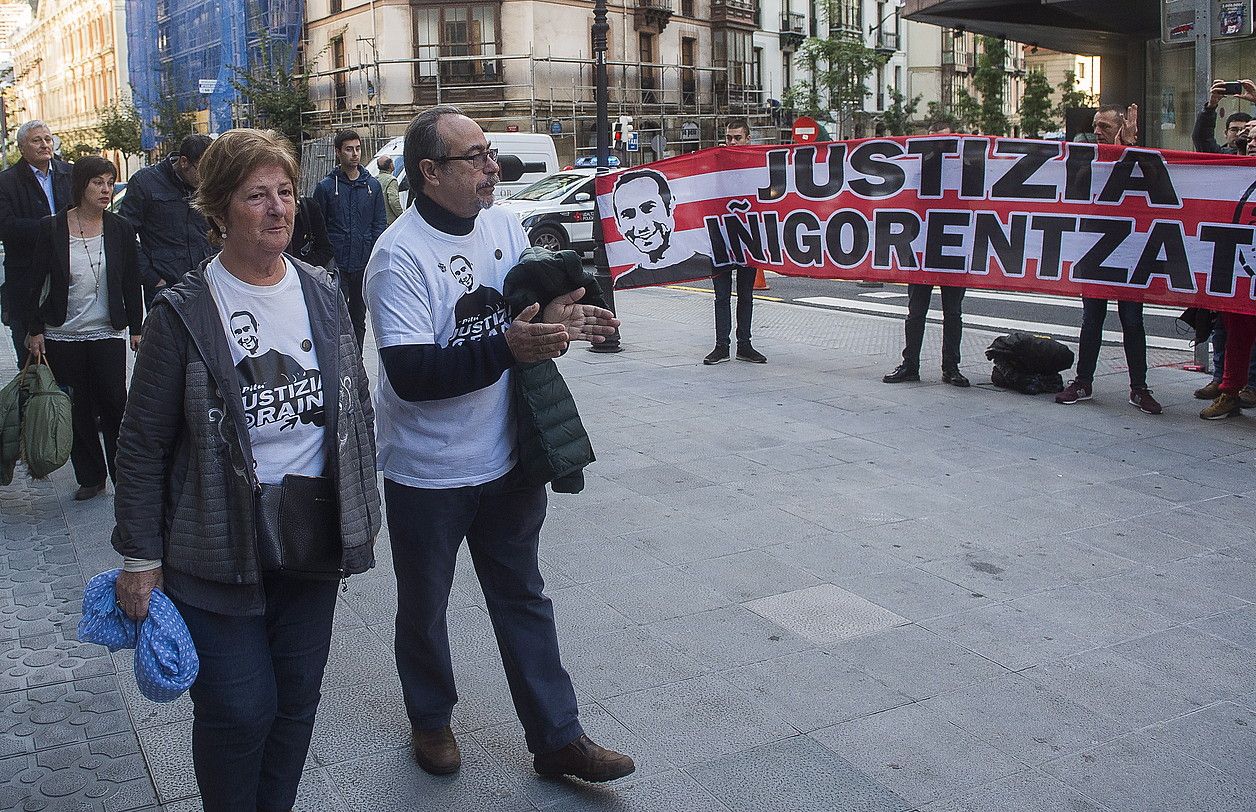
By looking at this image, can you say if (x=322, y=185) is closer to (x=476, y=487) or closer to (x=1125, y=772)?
(x=476, y=487)

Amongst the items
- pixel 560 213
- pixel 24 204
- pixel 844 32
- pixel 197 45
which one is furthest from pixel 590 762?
pixel 844 32

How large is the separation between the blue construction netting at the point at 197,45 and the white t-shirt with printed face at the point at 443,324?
4662 cm

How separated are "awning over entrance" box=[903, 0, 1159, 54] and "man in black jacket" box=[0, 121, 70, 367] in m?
15.5

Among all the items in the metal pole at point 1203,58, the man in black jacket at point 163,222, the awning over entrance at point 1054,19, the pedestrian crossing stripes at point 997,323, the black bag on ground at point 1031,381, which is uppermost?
the awning over entrance at point 1054,19

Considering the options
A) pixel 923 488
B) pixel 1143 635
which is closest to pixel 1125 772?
pixel 1143 635

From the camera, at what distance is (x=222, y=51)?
52.0 m

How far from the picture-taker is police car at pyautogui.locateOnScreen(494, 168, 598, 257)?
21.0m

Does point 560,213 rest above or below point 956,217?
above

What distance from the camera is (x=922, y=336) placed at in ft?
30.2

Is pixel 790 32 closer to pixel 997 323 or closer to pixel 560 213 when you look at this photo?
pixel 560 213

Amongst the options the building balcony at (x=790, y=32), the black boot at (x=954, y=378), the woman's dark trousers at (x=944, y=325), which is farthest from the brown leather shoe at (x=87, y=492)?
the building balcony at (x=790, y=32)

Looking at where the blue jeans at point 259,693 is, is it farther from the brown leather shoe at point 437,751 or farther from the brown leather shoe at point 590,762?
the brown leather shoe at point 590,762

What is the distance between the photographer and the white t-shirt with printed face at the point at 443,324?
322cm

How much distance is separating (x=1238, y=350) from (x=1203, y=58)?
9.13 ft
